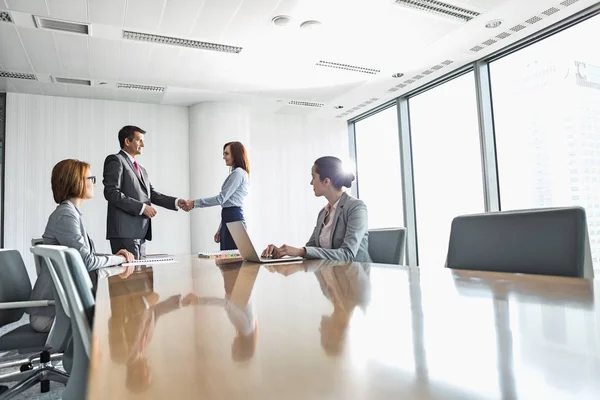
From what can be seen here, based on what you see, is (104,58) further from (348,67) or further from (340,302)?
(340,302)

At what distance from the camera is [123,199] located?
9.65 ft

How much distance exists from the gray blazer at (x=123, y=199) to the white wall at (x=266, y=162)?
302 centimetres

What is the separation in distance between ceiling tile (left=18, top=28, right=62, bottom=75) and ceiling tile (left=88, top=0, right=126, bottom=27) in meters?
0.62

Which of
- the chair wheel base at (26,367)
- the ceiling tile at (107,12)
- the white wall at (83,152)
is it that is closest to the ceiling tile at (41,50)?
the ceiling tile at (107,12)

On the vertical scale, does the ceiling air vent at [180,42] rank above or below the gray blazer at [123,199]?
above

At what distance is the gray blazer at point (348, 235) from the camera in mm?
2049

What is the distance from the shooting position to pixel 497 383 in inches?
10.9

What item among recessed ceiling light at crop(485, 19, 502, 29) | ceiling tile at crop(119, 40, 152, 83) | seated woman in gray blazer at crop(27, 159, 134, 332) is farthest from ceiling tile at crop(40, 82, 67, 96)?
recessed ceiling light at crop(485, 19, 502, 29)

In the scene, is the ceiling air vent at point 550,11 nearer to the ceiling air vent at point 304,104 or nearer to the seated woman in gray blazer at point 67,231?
the ceiling air vent at point 304,104

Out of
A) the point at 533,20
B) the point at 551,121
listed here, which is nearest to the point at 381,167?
the point at 551,121

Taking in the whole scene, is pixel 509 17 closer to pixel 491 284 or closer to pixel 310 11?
pixel 310 11

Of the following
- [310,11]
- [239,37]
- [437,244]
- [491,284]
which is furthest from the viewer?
[437,244]

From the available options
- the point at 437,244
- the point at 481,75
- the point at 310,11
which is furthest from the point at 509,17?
the point at 437,244

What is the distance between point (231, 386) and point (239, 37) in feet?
14.0
